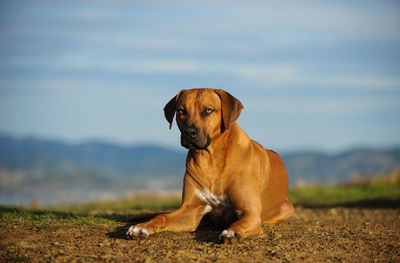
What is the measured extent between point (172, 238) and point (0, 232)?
7.97ft

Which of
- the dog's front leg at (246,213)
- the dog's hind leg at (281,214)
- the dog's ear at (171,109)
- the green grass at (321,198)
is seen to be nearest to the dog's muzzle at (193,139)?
the dog's ear at (171,109)

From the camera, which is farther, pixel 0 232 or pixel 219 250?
pixel 0 232

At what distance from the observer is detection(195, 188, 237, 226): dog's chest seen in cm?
618

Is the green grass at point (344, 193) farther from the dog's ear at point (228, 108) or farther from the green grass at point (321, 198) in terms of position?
the dog's ear at point (228, 108)

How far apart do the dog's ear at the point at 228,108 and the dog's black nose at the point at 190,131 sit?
506 mm

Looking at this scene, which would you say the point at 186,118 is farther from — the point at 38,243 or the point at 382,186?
the point at 382,186

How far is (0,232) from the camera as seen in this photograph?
6.10 m

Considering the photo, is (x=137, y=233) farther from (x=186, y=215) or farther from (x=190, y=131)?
(x=190, y=131)

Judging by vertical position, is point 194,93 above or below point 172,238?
above

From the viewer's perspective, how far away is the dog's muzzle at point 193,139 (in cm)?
566

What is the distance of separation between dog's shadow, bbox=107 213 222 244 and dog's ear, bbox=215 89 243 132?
1.51 m

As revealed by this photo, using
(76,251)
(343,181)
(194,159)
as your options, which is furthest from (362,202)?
(76,251)

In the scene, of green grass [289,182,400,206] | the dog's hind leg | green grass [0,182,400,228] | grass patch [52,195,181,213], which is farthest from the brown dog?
green grass [289,182,400,206]

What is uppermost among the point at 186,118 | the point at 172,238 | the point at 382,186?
the point at 186,118
